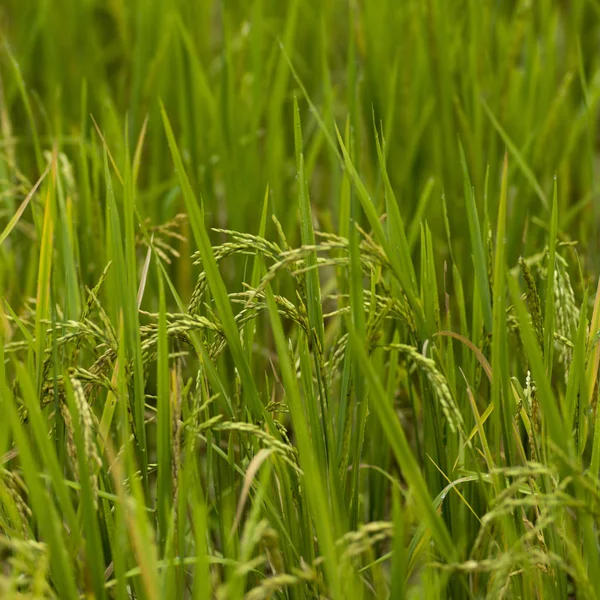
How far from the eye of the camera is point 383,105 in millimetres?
1729

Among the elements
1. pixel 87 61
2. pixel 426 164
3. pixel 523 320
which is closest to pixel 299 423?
pixel 523 320

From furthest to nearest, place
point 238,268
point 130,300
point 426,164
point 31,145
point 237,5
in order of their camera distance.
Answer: point 237,5
point 31,145
point 426,164
point 238,268
point 130,300

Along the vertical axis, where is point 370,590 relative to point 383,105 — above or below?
below

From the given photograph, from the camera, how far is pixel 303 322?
854mm

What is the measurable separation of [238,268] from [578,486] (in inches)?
32.2

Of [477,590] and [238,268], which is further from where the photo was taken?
[238,268]

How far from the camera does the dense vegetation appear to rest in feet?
2.49

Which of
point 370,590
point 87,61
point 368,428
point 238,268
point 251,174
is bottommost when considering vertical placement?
point 370,590

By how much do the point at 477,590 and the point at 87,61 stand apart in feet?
5.47

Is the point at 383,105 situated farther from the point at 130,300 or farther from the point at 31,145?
the point at 130,300

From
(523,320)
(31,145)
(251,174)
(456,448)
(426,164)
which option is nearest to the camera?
(523,320)

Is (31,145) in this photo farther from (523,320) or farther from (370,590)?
(523,320)

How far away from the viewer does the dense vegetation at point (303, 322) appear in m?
0.76

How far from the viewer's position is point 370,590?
42.3 inches
